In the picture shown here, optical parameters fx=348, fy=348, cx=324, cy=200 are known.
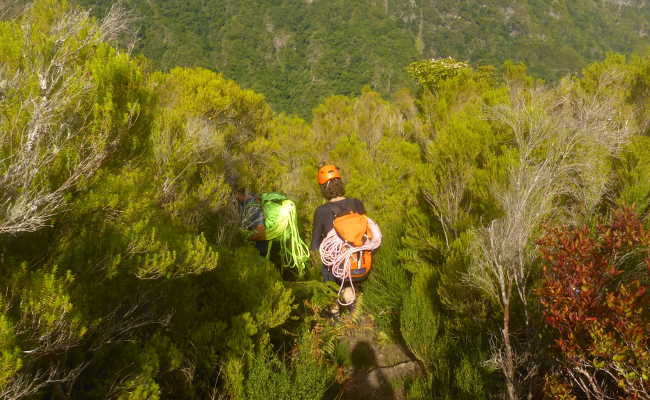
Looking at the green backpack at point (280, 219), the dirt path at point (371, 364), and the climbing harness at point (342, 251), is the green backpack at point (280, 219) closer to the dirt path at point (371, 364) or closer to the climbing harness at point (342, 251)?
the climbing harness at point (342, 251)

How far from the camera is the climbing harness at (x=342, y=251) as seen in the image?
2.99m

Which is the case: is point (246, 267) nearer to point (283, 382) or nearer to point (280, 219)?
point (280, 219)

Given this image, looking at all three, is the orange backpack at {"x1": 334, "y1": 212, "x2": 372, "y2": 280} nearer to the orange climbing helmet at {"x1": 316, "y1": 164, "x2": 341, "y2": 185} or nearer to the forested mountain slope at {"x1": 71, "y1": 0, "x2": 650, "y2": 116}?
the orange climbing helmet at {"x1": 316, "y1": 164, "x2": 341, "y2": 185}

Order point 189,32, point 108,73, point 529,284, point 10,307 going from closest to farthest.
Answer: point 10,307 → point 108,73 → point 529,284 → point 189,32

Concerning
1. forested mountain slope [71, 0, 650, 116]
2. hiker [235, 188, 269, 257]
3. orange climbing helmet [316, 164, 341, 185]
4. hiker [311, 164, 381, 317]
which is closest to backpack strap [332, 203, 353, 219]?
hiker [311, 164, 381, 317]

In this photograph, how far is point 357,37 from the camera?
8919 cm

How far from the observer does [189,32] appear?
7806cm

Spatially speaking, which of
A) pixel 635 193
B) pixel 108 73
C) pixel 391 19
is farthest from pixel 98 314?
pixel 391 19

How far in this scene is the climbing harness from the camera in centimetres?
299

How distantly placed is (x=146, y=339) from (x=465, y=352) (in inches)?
99.4

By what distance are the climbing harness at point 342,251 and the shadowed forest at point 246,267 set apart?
0.49 m

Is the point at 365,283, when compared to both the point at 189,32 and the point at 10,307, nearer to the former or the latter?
the point at 10,307

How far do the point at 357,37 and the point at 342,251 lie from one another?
3789 inches

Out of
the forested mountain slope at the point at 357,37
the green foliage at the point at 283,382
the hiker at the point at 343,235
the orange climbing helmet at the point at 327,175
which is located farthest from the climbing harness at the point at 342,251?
the forested mountain slope at the point at 357,37
